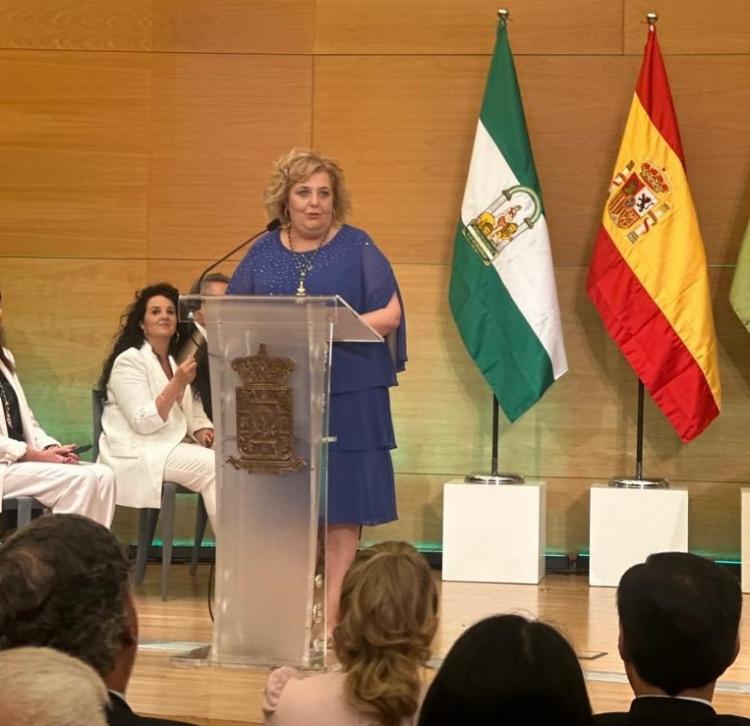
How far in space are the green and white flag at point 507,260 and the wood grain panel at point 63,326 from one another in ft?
6.10

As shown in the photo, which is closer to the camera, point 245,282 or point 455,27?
point 245,282

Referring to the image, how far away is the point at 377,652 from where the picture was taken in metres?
2.42

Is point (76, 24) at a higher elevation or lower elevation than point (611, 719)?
higher

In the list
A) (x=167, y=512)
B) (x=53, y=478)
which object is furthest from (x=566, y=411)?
(x=53, y=478)

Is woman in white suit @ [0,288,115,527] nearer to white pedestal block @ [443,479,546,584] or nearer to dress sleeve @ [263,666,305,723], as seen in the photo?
white pedestal block @ [443,479,546,584]

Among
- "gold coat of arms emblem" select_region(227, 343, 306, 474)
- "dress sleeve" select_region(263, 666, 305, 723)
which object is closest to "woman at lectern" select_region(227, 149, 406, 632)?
"gold coat of arms emblem" select_region(227, 343, 306, 474)

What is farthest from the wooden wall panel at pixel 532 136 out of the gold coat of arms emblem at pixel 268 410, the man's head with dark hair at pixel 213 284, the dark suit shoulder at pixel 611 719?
the dark suit shoulder at pixel 611 719

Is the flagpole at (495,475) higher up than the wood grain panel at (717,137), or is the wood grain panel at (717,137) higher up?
the wood grain panel at (717,137)

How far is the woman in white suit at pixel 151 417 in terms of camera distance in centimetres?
616

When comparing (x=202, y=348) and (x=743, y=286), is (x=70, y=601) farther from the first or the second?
(x=743, y=286)

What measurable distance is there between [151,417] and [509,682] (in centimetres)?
476

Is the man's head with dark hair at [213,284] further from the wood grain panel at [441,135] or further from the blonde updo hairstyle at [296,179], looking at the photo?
the blonde updo hairstyle at [296,179]

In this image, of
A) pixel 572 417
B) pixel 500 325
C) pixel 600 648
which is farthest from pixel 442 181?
pixel 600 648

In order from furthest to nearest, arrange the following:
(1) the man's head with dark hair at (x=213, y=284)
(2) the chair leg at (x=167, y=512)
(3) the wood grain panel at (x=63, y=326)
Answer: (3) the wood grain panel at (x=63, y=326) < (1) the man's head with dark hair at (x=213, y=284) < (2) the chair leg at (x=167, y=512)
